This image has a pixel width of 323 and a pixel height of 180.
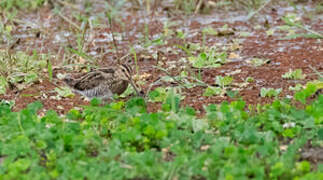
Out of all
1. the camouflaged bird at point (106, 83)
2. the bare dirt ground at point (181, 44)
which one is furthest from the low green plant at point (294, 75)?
the camouflaged bird at point (106, 83)

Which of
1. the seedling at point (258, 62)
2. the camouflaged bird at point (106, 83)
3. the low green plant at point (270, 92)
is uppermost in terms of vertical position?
the camouflaged bird at point (106, 83)

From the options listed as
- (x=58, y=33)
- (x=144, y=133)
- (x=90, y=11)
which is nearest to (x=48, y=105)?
(x=144, y=133)

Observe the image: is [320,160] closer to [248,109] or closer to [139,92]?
[248,109]

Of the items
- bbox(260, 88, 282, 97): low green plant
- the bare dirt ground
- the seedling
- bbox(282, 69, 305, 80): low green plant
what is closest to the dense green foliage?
bbox(260, 88, 282, 97): low green plant

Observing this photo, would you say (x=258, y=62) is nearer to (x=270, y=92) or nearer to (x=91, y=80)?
(x=270, y=92)

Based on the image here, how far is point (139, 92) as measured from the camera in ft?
24.7

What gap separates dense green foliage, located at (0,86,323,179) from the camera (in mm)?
4812

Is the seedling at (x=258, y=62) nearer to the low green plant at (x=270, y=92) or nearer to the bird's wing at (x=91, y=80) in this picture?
the low green plant at (x=270, y=92)

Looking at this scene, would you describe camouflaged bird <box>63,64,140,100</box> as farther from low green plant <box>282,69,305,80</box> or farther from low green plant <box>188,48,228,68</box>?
low green plant <box>282,69,305,80</box>

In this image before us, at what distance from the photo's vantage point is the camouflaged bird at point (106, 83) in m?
7.43

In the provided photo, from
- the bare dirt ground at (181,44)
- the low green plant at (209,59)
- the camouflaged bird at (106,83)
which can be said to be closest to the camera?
the camouflaged bird at (106,83)

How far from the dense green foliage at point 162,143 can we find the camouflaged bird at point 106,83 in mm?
1122

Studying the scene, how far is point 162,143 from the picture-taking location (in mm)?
5266

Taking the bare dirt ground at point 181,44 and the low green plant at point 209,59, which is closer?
the bare dirt ground at point 181,44
